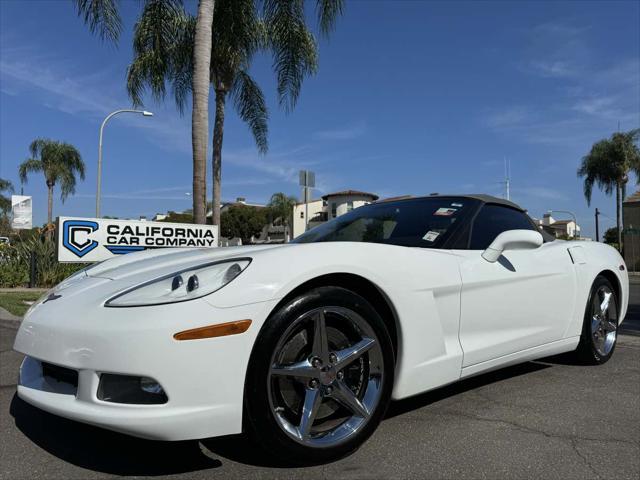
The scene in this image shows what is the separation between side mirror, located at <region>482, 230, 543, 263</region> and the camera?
304 centimetres

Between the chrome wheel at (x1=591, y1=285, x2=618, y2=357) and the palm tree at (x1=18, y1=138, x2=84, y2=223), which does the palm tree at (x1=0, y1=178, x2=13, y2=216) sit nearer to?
the palm tree at (x1=18, y1=138, x2=84, y2=223)

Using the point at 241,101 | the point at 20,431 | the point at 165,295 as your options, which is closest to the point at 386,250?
the point at 165,295

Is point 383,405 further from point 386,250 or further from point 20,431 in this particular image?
point 20,431

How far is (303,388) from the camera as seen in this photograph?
230 centimetres

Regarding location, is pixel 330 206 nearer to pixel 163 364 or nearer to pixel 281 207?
pixel 281 207

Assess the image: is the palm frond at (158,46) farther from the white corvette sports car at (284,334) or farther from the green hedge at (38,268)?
the white corvette sports car at (284,334)

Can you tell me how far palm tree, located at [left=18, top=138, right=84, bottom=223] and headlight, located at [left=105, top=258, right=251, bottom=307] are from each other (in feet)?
116

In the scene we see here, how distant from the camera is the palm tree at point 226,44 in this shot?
11594mm

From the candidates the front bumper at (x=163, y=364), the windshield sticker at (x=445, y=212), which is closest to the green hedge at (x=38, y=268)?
the windshield sticker at (x=445, y=212)

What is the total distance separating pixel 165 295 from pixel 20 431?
133 cm

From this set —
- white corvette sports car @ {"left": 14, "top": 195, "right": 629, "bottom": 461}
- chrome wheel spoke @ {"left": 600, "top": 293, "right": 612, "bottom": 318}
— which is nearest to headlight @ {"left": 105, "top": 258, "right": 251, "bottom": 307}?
white corvette sports car @ {"left": 14, "top": 195, "right": 629, "bottom": 461}

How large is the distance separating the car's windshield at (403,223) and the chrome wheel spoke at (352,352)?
80cm

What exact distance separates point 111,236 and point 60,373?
6.96 meters

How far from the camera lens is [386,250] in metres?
2.60
